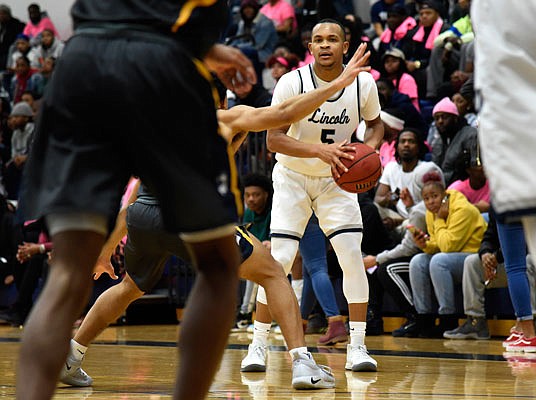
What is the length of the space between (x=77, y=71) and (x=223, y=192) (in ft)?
1.73

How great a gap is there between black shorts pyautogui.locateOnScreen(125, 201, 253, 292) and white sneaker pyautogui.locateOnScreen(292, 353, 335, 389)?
25.1 inches

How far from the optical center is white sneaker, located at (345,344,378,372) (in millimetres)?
6109

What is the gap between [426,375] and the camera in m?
5.96

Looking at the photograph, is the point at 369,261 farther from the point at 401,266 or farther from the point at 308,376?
the point at 308,376

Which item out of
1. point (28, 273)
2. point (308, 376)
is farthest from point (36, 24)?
point (308, 376)

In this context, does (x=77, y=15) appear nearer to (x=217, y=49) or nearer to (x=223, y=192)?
(x=217, y=49)

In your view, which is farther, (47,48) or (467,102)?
(47,48)

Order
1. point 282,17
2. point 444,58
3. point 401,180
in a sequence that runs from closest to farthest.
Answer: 1. point 401,180
2. point 444,58
3. point 282,17

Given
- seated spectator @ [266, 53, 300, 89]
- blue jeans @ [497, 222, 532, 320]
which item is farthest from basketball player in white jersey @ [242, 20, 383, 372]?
seated spectator @ [266, 53, 300, 89]

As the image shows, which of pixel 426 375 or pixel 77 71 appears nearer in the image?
pixel 77 71

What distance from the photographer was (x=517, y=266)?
754 centimetres

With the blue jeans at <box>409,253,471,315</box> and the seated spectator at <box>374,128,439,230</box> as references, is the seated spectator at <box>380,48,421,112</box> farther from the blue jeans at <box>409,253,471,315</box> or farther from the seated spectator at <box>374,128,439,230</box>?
the blue jeans at <box>409,253,471,315</box>

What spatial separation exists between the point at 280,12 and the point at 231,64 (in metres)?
12.6

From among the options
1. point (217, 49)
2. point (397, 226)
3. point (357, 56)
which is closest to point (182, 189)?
point (217, 49)
